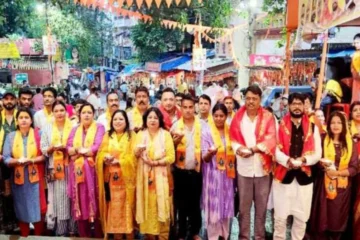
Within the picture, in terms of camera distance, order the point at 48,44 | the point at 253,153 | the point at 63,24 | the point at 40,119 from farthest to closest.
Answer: the point at 63,24 < the point at 48,44 < the point at 40,119 < the point at 253,153

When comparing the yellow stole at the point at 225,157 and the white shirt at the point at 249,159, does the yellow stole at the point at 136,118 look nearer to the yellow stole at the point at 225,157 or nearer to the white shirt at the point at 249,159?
the yellow stole at the point at 225,157

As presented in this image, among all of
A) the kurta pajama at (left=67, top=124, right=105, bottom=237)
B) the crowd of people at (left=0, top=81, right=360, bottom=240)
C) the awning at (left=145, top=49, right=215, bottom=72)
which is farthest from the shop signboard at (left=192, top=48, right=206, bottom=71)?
the kurta pajama at (left=67, top=124, right=105, bottom=237)

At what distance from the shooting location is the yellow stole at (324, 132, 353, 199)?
4.16 metres

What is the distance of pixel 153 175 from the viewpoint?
436cm

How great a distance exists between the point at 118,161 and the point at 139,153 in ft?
0.81

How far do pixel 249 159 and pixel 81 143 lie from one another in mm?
1823

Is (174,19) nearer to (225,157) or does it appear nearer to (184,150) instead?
(184,150)

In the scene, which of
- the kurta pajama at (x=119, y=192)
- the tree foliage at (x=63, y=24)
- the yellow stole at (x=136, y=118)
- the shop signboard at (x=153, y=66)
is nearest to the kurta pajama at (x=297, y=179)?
the kurta pajama at (x=119, y=192)

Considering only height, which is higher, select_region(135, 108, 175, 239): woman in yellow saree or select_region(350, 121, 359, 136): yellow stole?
select_region(350, 121, 359, 136): yellow stole

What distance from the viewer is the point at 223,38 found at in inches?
664

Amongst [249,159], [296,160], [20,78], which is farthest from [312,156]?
[20,78]

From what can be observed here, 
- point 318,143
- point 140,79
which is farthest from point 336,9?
point 140,79

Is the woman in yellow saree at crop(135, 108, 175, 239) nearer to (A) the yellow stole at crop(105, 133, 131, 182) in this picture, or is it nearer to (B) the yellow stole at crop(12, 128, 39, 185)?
(A) the yellow stole at crop(105, 133, 131, 182)

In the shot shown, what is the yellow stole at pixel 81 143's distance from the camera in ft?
14.8
